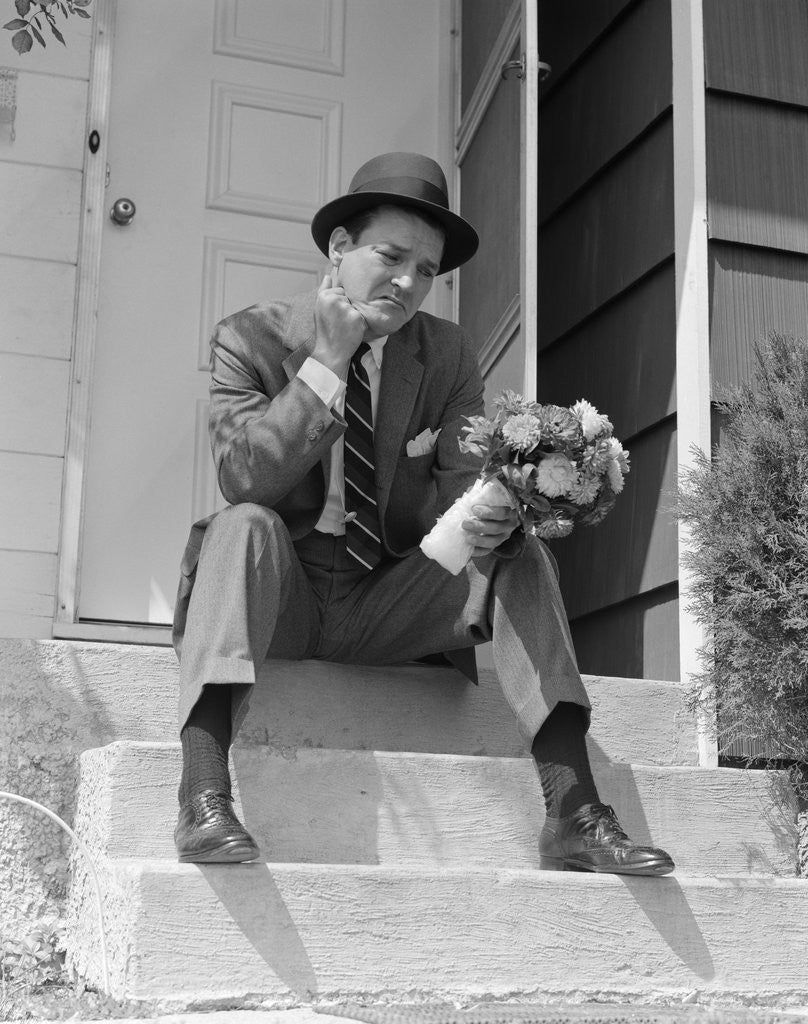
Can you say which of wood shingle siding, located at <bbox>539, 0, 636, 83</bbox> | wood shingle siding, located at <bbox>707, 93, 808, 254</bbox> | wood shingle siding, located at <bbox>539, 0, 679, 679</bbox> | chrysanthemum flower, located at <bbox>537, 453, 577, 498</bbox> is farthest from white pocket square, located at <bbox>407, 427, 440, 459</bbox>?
wood shingle siding, located at <bbox>539, 0, 636, 83</bbox>

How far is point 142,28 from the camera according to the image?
13.6 feet

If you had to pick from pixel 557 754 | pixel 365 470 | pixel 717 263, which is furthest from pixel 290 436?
pixel 717 263

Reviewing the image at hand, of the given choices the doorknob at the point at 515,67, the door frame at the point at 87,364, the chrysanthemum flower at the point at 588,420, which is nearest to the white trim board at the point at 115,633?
the door frame at the point at 87,364

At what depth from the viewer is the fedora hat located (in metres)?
2.60

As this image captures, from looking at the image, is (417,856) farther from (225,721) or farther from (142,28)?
(142,28)

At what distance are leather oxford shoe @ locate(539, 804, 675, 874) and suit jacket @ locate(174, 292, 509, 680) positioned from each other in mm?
511

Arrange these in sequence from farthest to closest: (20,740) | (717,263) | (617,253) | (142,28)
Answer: (142,28), (617,253), (717,263), (20,740)

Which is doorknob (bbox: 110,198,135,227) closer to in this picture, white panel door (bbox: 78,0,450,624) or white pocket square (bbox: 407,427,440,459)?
white panel door (bbox: 78,0,450,624)

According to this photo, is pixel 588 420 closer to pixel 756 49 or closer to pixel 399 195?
pixel 399 195

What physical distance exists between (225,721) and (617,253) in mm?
2289

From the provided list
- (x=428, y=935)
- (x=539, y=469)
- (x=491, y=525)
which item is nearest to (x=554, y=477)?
(x=539, y=469)

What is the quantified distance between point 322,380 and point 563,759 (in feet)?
2.61

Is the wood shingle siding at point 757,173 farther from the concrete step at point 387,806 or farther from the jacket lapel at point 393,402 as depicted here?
the concrete step at point 387,806

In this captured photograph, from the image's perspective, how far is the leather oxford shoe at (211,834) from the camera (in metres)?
1.93
